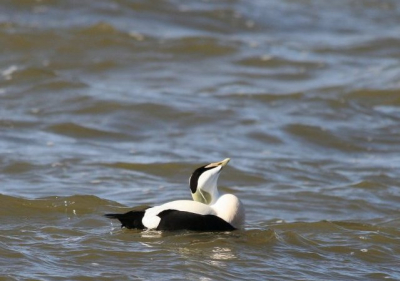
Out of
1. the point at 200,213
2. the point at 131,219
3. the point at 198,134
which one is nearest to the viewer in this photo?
the point at 200,213

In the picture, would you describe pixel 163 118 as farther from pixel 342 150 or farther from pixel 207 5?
pixel 207 5

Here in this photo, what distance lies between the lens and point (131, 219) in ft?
22.0

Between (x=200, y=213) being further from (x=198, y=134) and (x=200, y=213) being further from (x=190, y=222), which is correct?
(x=198, y=134)

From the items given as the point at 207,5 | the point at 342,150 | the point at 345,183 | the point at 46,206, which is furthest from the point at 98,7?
the point at 46,206

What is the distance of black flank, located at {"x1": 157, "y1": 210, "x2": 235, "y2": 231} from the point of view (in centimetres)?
649

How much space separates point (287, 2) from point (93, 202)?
14.5 m

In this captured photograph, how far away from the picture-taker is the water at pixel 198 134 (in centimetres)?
646

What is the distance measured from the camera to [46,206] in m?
7.65

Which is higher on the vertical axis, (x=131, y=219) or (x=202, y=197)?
(x=202, y=197)

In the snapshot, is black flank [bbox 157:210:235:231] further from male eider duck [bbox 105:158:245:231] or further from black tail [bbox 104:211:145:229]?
black tail [bbox 104:211:145:229]

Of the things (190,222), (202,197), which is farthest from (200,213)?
(202,197)

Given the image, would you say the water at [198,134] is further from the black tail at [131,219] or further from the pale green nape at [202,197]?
the pale green nape at [202,197]

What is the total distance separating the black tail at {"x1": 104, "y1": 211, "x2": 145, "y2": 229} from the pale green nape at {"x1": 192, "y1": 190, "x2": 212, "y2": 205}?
16.0 inches

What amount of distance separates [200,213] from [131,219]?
55 cm
